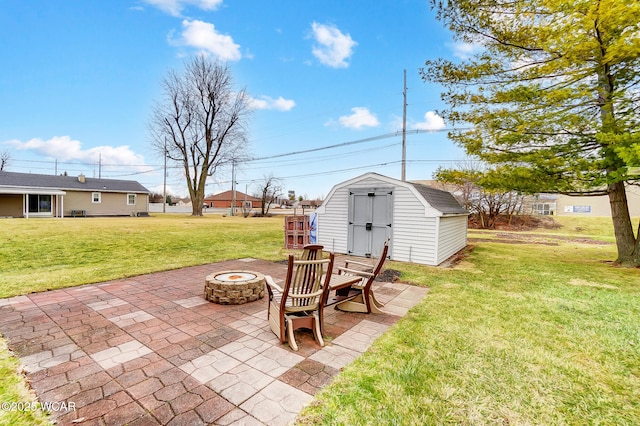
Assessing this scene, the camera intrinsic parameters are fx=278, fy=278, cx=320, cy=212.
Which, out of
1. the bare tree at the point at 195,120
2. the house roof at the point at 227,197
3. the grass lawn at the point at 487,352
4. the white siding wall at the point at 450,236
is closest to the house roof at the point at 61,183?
the bare tree at the point at 195,120

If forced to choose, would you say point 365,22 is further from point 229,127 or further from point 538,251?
point 229,127

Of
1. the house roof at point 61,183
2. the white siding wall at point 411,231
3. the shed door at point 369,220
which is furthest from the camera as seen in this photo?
the house roof at point 61,183

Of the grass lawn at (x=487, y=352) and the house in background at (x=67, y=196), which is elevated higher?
the house in background at (x=67, y=196)

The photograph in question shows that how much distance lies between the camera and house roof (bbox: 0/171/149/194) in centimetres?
2219

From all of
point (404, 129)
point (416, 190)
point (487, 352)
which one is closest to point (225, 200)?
point (404, 129)

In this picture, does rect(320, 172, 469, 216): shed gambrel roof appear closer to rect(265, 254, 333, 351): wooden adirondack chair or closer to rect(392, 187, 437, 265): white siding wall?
rect(392, 187, 437, 265): white siding wall

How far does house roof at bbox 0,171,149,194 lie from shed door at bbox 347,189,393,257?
87.6 feet

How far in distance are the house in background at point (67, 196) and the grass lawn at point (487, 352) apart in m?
20.3

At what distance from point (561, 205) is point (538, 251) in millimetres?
24441

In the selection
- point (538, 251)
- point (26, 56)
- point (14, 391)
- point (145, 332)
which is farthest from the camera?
point (26, 56)

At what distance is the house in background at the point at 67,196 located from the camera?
2161 centimetres

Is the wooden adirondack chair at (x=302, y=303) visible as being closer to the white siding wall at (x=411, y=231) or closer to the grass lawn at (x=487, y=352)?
the grass lawn at (x=487, y=352)

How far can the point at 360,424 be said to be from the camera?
6.65ft

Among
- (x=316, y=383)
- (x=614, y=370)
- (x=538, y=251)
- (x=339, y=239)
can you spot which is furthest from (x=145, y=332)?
(x=538, y=251)
